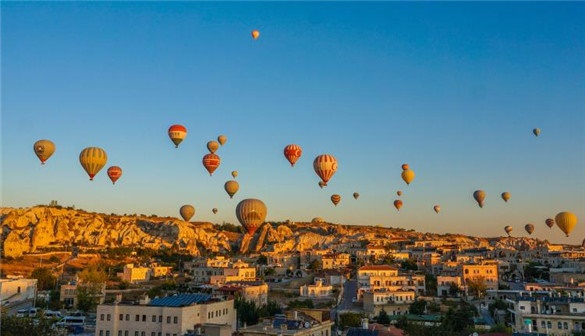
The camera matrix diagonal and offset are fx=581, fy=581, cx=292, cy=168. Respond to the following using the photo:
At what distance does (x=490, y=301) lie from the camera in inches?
1793

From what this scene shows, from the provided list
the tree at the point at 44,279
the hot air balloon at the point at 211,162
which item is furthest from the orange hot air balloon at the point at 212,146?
the tree at the point at 44,279

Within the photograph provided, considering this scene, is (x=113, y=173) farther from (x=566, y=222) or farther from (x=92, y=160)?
(x=566, y=222)

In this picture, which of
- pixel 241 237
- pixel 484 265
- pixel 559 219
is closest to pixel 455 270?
pixel 484 265

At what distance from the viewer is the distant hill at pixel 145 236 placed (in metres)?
86.1

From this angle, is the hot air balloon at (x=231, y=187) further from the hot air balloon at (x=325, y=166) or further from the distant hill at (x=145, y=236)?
the distant hill at (x=145, y=236)

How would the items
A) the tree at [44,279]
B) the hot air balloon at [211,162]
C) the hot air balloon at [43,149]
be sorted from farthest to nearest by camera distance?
the tree at [44,279] → the hot air balloon at [211,162] → the hot air balloon at [43,149]

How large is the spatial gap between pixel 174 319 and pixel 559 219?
1520 inches

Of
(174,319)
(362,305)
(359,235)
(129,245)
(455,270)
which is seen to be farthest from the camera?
(359,235)

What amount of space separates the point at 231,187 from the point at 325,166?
41.2 feet

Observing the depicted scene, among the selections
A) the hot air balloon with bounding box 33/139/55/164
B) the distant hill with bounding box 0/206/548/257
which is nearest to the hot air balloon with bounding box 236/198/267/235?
the hot air balloon with bounding box 33/139/55/164

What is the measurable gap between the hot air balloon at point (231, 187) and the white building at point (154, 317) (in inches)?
981

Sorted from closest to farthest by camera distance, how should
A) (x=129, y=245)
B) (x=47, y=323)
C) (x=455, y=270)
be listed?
(x=47, y=323), (x=455, y=270), (x=129, y=245)

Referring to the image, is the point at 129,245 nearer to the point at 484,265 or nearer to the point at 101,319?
the point at 484,265

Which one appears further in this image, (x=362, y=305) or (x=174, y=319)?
(x=362, y=305)
